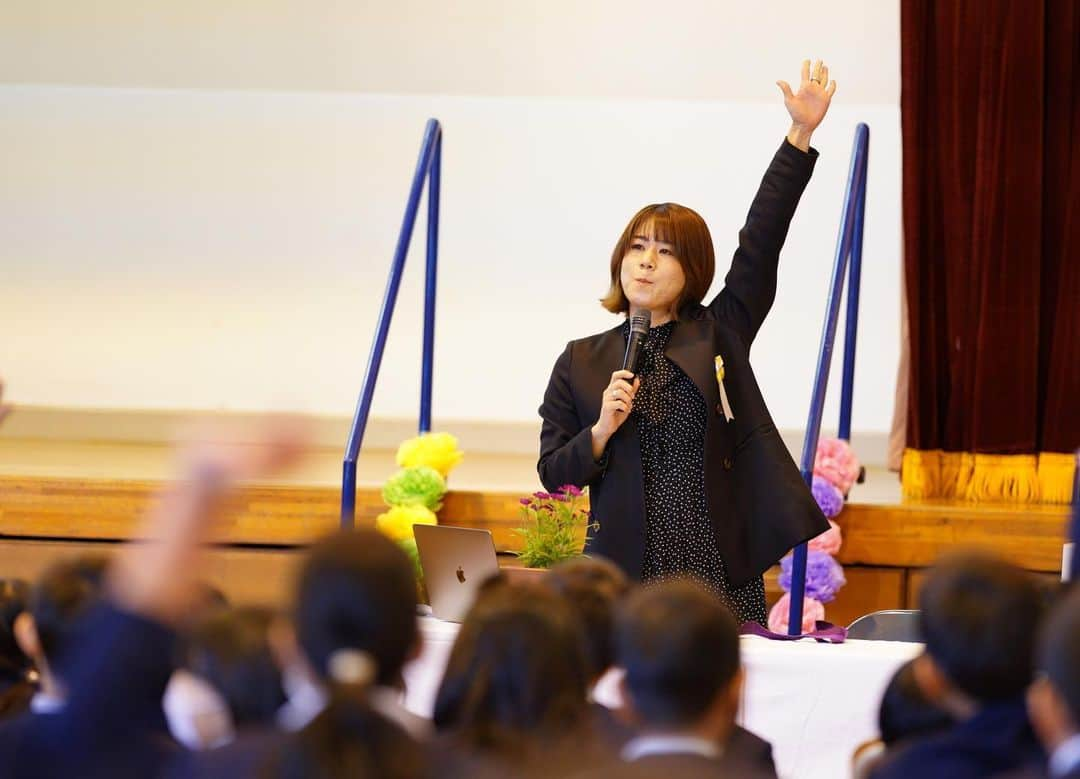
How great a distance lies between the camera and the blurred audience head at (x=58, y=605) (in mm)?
1625

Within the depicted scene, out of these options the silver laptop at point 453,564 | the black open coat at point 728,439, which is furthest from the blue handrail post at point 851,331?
the silver laptop at point 453,564

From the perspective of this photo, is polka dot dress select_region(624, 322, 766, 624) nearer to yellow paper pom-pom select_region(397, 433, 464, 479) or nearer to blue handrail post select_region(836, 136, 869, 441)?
yellow paper pom-pom select_region(397, 433, 464, 479)

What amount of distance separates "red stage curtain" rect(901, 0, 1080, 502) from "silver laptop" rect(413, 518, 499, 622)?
94.2 inches

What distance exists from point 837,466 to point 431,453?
111 centimetres

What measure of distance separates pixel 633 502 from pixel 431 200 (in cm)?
197

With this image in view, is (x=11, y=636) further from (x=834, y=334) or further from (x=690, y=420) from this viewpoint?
(x=834, y=334)

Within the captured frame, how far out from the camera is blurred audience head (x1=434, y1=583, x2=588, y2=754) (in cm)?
154

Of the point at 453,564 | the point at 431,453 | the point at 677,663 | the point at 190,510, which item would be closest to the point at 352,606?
the point at 190,510

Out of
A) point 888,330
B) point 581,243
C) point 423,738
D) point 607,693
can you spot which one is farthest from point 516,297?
point 423,738

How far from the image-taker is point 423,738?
1.50 metres

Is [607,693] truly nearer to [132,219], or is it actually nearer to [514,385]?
[514,385]

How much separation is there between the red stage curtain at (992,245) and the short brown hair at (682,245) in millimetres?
1925

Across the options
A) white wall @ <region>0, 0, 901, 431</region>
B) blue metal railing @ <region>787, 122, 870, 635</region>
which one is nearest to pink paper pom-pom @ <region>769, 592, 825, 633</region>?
blue metal railing @ <region>787, 122, 870, 635</region>

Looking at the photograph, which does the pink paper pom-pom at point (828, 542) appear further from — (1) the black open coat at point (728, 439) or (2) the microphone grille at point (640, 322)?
(2) the microphone grille at point (640, 322)
